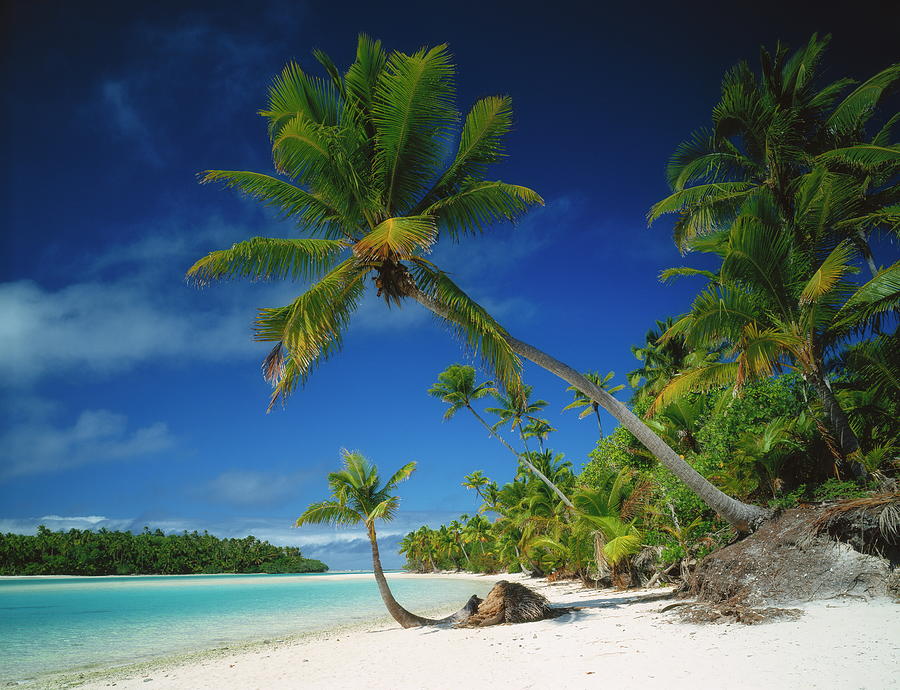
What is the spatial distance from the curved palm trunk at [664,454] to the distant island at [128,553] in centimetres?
8662

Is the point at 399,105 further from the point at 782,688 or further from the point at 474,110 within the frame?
the point at 782,688

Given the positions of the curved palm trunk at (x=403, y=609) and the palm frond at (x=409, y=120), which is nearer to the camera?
the palm frond at (x=409, y=120)

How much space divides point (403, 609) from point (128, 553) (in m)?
87.9

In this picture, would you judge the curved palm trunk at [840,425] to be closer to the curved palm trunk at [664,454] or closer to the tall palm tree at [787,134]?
the curved palm trunk at [664,454]

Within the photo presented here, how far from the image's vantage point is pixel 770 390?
1057cm

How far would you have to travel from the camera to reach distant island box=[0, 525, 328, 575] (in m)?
66.6

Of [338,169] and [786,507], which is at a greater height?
[338,169]

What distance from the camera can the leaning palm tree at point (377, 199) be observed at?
750 centimetres

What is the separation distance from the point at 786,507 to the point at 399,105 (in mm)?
9349

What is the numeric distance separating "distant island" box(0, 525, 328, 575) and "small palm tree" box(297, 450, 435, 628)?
79.3m

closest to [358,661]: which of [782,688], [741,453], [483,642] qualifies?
[483,642]

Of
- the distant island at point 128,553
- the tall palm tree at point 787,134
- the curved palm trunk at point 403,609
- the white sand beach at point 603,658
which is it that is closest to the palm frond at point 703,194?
the tall palm tree at point 787,134

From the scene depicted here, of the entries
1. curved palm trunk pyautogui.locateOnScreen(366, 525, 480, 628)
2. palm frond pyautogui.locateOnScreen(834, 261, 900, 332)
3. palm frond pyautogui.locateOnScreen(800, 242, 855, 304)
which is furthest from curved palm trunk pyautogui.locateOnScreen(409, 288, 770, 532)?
curved palm trunk pyautogui.locateOnScreen(366, 525, 480, 628)

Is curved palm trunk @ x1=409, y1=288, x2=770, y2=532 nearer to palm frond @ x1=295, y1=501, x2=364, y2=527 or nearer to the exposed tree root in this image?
the exposed tree root
